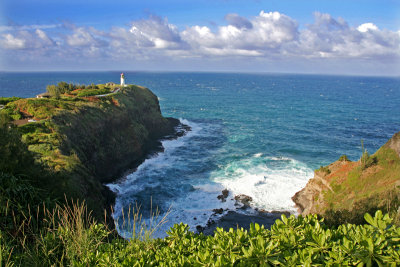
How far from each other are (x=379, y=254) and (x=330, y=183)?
76.9 ft

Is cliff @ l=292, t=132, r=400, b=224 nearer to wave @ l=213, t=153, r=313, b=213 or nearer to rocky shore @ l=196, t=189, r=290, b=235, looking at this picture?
wave @ l=213, t=153, r=313, b=213

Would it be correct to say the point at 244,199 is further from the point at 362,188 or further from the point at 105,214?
the point at 105,214

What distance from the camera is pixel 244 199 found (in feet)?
98.6

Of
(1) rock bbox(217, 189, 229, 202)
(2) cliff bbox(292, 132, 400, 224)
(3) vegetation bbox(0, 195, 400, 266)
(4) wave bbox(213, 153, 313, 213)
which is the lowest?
(1) rock bbox(217, 189, 229, 202)

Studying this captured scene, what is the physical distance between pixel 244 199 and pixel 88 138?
21.7 meters

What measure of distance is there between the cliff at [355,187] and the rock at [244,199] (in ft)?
17.7

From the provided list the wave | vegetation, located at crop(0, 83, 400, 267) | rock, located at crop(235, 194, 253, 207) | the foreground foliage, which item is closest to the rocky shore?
rock, located at crop(235, 194, 253, 207)

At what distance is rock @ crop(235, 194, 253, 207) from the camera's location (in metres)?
29.4

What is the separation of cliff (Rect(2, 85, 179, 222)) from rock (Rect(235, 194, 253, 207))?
1443 centimetres

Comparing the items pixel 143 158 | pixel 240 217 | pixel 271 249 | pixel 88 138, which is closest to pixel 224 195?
pixel 240 217

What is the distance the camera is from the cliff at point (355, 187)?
2058cm

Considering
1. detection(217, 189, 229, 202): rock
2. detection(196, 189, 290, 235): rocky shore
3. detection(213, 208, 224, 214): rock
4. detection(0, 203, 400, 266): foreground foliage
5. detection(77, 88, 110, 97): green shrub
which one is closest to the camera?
detection(0, 203, 400, 266): foreground foliage

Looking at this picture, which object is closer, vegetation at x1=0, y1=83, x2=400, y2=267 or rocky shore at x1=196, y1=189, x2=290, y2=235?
vegetation at x1=0, y1=83, x2=400, y2=267

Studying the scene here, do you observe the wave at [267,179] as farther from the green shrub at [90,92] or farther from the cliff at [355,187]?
the green shrub at [90,92]
